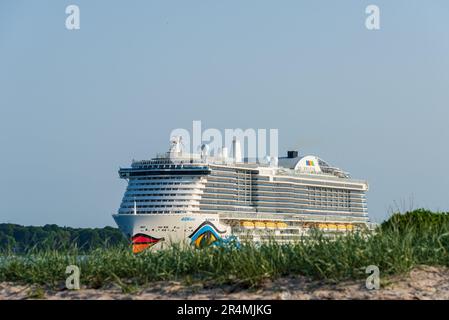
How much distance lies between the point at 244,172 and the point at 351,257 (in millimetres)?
62797

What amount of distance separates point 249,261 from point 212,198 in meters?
57.1

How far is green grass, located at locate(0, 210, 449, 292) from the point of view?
11328 millimetres

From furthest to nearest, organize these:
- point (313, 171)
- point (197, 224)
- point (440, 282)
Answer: point (313, 171)
point (197, 224)
point (440, 282)

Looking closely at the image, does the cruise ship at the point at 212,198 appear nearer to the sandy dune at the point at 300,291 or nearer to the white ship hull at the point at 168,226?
the white ship hull at the point at 168,226

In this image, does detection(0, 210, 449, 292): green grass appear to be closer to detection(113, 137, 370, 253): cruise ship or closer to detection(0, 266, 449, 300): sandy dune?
detection(0, 266, 449, 300): sandy dune

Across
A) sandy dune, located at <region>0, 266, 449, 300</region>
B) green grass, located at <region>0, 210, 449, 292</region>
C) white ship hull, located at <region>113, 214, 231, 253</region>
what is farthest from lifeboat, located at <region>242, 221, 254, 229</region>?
sandy dune, located at <region>0, 266, 449, 300</region>

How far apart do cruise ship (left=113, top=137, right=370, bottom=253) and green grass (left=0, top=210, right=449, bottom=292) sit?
150 feet

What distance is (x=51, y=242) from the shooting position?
1469 centimetres

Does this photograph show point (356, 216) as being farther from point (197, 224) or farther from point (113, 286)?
point (113, 286)

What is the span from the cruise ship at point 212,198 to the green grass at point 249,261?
4577 cm

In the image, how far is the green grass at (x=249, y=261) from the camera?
11.3 m
